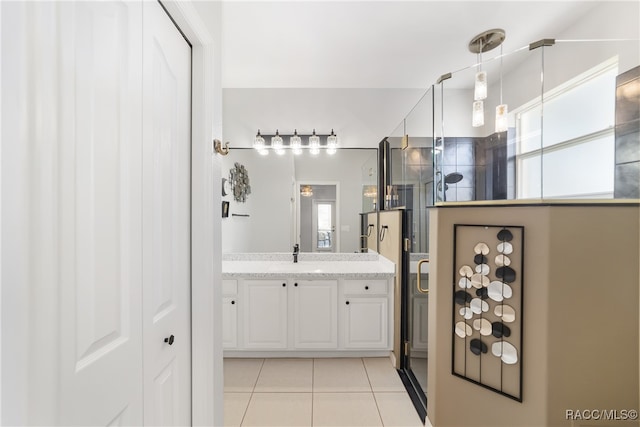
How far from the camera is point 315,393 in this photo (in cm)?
195

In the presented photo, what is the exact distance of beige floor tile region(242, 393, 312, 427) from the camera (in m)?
1.70

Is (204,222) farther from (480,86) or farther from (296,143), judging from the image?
(480,86)

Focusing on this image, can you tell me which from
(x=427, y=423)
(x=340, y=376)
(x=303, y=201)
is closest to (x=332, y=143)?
(x=303, y=201)

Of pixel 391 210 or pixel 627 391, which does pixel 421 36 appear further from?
pixel 627 391

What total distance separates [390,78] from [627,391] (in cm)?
260

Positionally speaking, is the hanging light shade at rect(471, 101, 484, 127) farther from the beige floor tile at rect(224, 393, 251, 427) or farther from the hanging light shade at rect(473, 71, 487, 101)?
the beige floor tile at rect(224, 393, 251, 427)

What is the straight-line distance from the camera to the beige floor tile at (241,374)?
2020mm

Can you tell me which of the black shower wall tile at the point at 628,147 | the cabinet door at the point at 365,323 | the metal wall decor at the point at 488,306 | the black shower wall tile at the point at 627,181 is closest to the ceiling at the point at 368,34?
the black shower wall tile at the point at 628,147

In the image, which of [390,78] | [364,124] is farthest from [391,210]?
[390,78]

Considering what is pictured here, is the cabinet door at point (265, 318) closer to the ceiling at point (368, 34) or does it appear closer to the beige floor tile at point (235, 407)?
the beige floor tile at point (235, 407)

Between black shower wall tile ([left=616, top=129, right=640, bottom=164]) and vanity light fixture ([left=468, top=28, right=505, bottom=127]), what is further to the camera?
vanity light fixture ([left=468, top=28, right=505, bottom=127])

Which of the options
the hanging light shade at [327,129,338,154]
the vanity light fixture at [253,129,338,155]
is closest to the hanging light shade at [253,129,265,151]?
the vanity light fixture at [253,129,338,155]

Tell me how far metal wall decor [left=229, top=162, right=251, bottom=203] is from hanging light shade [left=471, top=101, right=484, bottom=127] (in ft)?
6.84

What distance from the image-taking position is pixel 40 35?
1.50 feet
